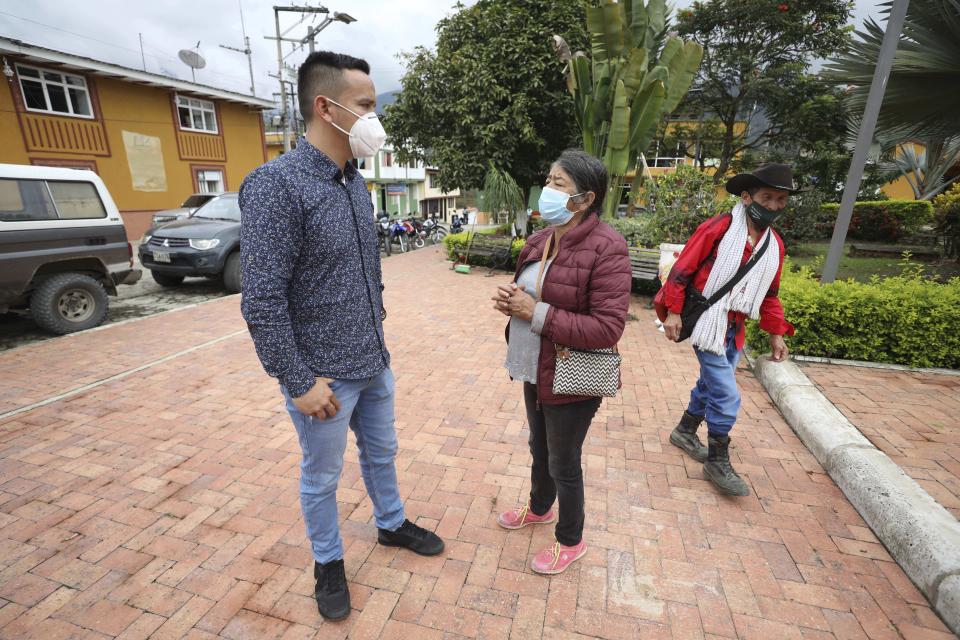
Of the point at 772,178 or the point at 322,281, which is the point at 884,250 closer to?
the point at 772,178

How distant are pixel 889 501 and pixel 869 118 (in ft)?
12.9

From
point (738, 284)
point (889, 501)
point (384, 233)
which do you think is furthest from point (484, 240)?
point (889, 501)

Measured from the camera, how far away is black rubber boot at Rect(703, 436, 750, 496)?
282 cm

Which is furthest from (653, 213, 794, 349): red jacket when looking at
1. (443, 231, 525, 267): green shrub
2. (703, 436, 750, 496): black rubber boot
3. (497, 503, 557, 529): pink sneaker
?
(443, 231, 525, 267): green shrub

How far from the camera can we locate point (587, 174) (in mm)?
1892

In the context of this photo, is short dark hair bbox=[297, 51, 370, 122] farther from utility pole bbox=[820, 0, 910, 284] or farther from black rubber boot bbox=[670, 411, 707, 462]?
utility pole bbox=[820, 0, 910, 284]

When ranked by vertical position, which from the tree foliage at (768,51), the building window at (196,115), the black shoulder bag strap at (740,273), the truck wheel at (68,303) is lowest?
the truck wheel at (68,303)

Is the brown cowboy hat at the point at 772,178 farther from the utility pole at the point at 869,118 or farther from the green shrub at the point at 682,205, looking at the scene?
the green shrub at the point at 682,205

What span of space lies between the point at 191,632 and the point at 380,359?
1.42 m

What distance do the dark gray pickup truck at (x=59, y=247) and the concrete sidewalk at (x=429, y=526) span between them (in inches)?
77.0

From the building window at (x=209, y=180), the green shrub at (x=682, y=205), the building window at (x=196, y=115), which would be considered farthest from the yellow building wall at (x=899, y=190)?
the building window at (x=196, y=115)

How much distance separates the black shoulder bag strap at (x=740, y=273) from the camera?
2709 mm

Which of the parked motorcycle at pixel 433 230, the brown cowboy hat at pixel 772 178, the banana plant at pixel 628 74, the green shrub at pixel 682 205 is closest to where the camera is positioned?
the brown cowboy hat at pixel 772 178

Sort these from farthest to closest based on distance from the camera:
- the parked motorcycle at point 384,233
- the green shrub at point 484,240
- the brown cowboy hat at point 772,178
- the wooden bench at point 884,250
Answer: the parked motorcycle at point 384,233 → the wooden bench at point 884,250 → the green shrub at point 484,240 → the brown cowboy hat at point 772,178
